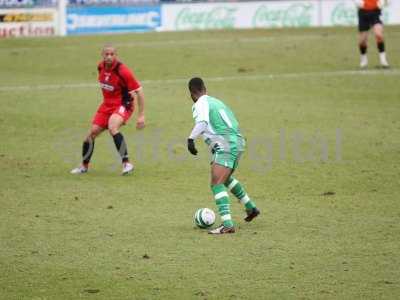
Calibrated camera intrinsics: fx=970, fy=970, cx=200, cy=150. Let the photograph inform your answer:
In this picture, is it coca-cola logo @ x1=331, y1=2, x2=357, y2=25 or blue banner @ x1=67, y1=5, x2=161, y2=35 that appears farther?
coca-cola logo @ x1=331, y1=2, x2=357, y2=25

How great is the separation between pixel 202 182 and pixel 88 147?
1979 mm

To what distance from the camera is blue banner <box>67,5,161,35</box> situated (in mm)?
37188

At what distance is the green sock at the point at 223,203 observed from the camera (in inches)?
443

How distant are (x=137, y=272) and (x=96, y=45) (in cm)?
2307

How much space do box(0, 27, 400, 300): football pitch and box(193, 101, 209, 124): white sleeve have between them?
1.36 m

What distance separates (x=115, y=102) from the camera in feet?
51.4

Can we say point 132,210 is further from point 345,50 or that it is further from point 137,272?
point 345,50

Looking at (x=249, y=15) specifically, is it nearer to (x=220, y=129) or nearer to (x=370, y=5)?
(x=370, y=5)

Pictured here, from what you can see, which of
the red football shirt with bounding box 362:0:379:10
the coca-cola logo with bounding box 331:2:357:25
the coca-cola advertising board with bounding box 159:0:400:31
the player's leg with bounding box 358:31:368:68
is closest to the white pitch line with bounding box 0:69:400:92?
the player's leg with bounding box 358:31:368:68

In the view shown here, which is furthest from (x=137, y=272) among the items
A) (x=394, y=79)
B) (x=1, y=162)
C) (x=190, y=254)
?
(x=394, y=79)

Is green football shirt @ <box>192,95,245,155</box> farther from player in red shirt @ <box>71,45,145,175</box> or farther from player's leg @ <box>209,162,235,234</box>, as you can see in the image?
player in red shirt @ <box>71,45,145,175</box>

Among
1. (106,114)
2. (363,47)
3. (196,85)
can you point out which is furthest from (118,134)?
(363,47)

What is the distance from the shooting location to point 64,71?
90.1ft

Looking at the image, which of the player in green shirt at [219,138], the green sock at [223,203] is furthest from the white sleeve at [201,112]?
the green sock at [223,203]
